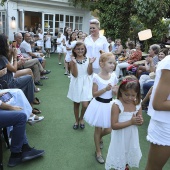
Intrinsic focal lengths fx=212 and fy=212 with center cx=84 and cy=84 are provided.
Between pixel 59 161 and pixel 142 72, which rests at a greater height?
pixel 142 72

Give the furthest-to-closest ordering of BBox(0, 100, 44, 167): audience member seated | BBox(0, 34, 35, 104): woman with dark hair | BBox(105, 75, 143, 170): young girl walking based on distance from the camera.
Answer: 1. BBox(0, 34, 35, 104): woman with dark hair
2. BBox(0, 100, 44, 167): audience member seated
3. BBox(105, 75, 143, 170): young girl walking

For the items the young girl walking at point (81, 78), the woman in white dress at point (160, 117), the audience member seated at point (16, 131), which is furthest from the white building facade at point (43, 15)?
the woman in white dress at point (160, 117)

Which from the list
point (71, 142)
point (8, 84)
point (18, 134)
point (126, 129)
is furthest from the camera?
point (8, 84)

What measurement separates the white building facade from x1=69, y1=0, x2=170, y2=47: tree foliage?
11.4 feet

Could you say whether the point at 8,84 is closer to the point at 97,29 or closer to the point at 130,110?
the point at 97,29

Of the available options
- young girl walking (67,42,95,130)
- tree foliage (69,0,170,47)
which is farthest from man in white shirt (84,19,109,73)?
tree foliage (69,0,170,47)

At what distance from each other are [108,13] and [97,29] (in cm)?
725

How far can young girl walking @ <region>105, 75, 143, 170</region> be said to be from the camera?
1.91 meters

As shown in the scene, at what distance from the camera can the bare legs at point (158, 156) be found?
5.08 ft

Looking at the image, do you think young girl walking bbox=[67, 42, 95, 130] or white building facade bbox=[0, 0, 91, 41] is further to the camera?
white building facade bbox=[0, 0, 91, 41]

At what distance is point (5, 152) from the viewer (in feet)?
9.10

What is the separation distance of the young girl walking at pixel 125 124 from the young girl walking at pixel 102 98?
0.48 meters

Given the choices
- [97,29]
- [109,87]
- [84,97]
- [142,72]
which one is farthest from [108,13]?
[109,87]

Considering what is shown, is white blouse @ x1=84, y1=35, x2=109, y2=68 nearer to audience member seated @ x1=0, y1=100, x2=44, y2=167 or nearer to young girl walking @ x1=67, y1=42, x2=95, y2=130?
young girl walking @ x1=67, y1=42, x2=95, y2=130
